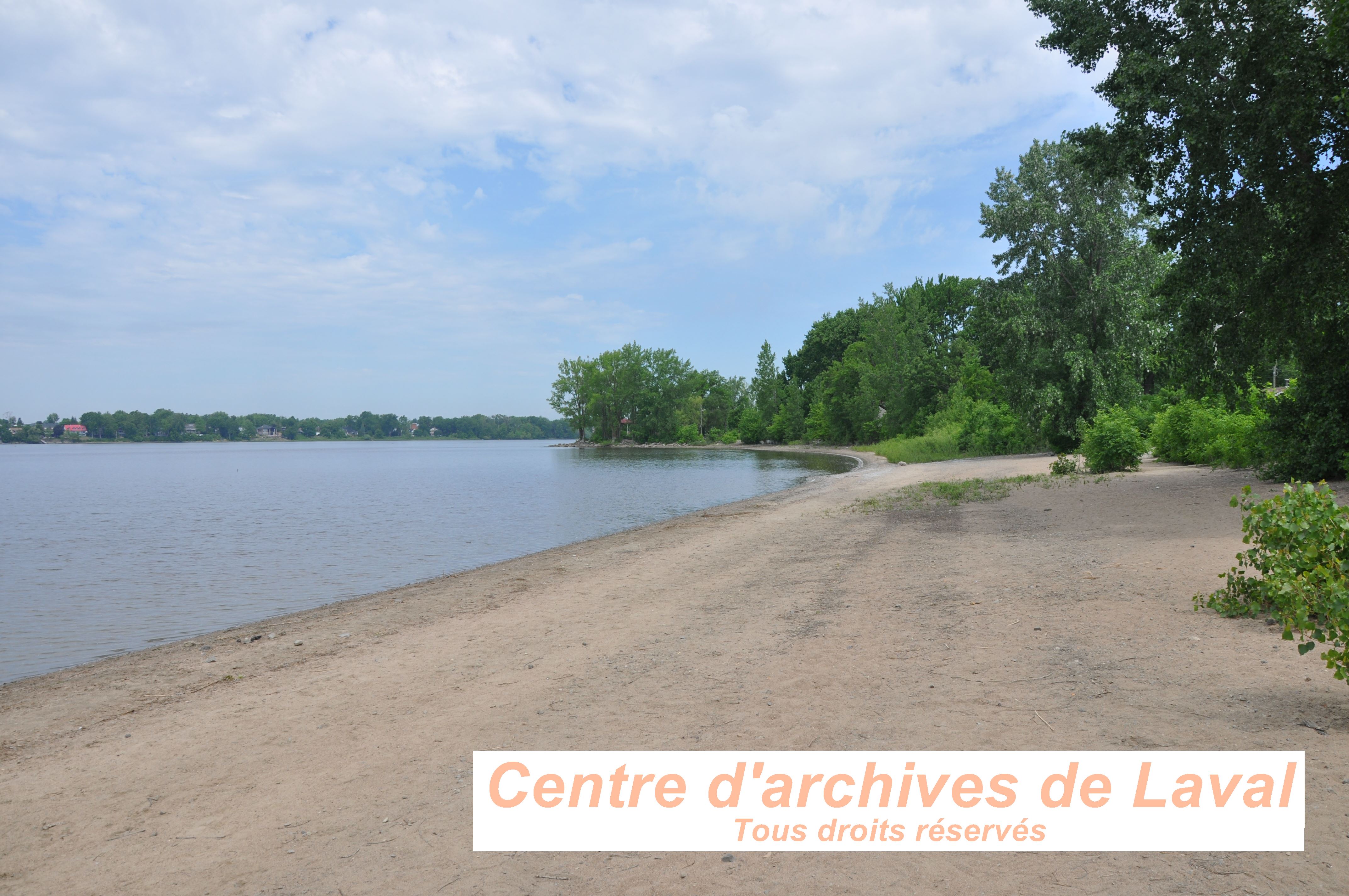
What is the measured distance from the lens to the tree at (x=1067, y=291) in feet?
102

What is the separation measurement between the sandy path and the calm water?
3.49 m

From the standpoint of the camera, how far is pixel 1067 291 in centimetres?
3284

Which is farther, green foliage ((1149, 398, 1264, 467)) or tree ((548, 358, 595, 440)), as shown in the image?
tree ((548, 358, 595, 440))

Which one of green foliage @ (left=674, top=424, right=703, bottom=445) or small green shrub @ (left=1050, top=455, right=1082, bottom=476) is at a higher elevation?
green foliage @ (left=674, top=424, right=703, bottom=445)

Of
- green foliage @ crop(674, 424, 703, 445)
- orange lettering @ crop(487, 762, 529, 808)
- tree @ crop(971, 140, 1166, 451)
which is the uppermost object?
tree @ crop(971, 140, 1166, 451)

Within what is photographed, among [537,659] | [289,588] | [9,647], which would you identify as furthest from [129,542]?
[537,659]

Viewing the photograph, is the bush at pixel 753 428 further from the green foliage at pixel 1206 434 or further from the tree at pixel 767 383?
the green foliage at pixel 1206 434

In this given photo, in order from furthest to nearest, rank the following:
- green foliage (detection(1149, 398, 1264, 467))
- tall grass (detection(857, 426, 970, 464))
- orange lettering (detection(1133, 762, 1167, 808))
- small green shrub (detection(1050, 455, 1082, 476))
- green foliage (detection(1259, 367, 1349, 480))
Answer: tall grass (detection(857, 426, 970, 464)) < small green shrub (detection(1050, 455, 1082, 476)) < green foliage (detection(1149, 398, 1264, 467)) < green foliage (detection(1259, 367, 1349, 480)) < orange lettering (detection(1133, 762, 1167, 808))

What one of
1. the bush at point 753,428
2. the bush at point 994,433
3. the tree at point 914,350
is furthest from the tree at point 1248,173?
the bush at point 753,428

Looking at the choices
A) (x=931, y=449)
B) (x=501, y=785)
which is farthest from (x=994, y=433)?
(x=501, y=785)

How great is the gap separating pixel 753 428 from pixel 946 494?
98486 millimetres

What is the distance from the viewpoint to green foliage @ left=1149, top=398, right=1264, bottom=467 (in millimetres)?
17984
